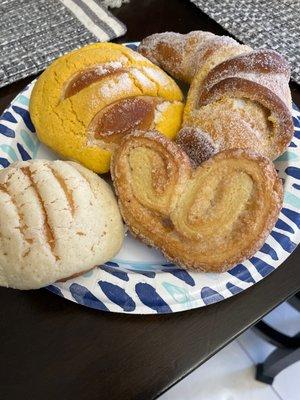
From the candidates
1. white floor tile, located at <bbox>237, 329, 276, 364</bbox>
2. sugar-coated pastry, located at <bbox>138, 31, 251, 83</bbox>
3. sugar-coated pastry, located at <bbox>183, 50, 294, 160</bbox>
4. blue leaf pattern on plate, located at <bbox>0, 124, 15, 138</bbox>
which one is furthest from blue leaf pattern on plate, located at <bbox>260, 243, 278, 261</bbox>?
white floor tile, located at <bbox>237, 329, 276, 364</bbox>

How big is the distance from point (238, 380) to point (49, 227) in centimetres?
69

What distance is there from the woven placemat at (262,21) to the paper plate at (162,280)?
1.44 feet

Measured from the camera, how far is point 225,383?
3.41 ft

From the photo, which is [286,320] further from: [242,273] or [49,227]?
[49,227]

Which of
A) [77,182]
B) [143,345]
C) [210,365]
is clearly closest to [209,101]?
[77,182]

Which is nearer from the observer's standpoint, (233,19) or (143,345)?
(143,345)

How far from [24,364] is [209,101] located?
43cm

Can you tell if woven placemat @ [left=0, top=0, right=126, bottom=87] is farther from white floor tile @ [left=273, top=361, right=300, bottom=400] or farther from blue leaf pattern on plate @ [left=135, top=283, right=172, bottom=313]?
white floor tile @ [left=273, top=361, right=300, bottom=400]

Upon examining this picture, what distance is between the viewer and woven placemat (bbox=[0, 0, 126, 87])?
0.91 m

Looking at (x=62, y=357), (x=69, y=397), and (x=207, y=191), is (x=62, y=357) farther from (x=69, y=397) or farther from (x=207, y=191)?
(x=207, y=191)

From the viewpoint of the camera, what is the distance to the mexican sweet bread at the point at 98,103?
673 mm

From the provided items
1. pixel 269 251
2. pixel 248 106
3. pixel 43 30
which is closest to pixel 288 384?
pixel 269 251

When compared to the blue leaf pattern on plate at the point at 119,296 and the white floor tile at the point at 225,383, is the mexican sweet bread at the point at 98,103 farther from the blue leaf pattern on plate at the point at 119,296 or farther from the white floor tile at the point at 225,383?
the white floor tile at the point at 225,383

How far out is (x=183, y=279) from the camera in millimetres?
593
